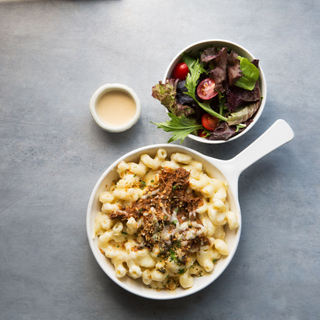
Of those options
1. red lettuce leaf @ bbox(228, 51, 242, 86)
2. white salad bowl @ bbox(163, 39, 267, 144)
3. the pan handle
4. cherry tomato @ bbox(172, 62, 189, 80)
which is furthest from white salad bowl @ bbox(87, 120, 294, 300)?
cherry tomato @ bbox(172, 62, 189, 80)

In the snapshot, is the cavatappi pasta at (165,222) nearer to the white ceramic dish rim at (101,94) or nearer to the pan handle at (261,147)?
the pan handle at (261,147)

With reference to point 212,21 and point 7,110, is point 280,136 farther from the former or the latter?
point 7,110

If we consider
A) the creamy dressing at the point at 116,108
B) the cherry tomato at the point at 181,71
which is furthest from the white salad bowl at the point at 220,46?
the creamy dressing at the point at 116,108

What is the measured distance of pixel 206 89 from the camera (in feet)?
7.16

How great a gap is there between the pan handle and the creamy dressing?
901 millimetres

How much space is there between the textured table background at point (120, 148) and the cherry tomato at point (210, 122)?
0.98ft

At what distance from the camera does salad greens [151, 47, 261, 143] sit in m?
2.12

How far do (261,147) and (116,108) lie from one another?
1.18 m

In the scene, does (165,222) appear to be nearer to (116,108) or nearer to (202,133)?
(202,133)

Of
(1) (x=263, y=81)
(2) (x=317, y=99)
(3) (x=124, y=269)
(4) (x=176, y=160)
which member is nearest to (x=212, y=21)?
(1) (x=263, y=81)

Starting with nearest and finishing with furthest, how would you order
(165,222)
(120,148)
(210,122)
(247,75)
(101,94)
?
(165,222), (247,75), (210,122), (101,94), (120,148)

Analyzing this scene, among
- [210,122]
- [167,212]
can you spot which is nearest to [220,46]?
[210,122]

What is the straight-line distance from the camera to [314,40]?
257cm

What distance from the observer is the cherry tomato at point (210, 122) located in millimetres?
2238
